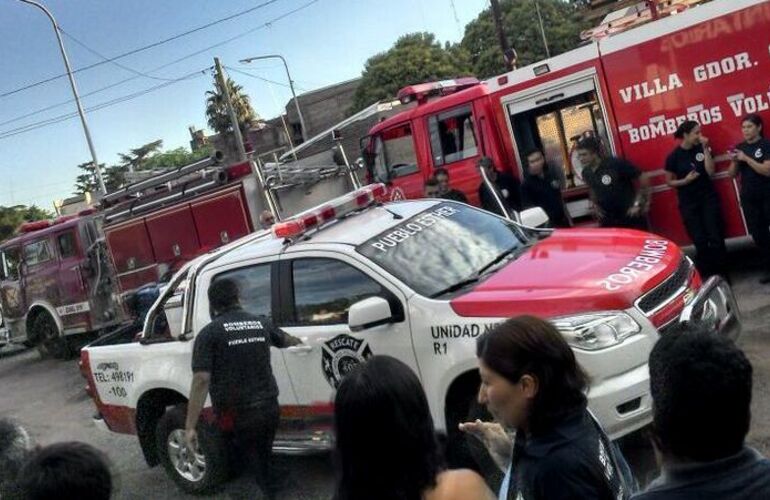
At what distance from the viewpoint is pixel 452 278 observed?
5.16m

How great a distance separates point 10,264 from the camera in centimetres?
1570

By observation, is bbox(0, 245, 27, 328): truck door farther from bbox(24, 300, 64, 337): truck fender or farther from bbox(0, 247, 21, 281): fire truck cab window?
bbox(24, 300, 64, 337): truck fender

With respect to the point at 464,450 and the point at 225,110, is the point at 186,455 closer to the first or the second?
the point at 464,450

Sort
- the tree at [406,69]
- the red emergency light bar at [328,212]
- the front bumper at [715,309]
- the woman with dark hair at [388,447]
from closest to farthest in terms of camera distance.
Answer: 1. the woman with dark hair at [388,447]
2. the front bumper at [715,309]
3. the red emergency light bar at [328,212]
4. the tree at [406,69]

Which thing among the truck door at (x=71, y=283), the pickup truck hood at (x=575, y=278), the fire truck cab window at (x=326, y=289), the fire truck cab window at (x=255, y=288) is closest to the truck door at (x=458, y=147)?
the pickup truck hood at (x=575, y=278)

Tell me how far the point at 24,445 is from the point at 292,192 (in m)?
12.0

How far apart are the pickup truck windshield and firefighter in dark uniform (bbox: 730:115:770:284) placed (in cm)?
320

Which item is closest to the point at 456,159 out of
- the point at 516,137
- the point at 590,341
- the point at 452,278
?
the point at 516,137

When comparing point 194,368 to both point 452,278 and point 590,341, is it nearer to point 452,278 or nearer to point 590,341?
point 452,278

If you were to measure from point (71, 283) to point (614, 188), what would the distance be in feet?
31.9

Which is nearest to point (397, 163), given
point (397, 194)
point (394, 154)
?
point (394, 154)

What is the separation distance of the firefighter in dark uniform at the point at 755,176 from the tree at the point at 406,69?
1330 inches

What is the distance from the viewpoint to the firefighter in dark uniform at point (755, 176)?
7.84m

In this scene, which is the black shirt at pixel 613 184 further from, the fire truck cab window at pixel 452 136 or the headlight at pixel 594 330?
the headlight at pixel 594 330
